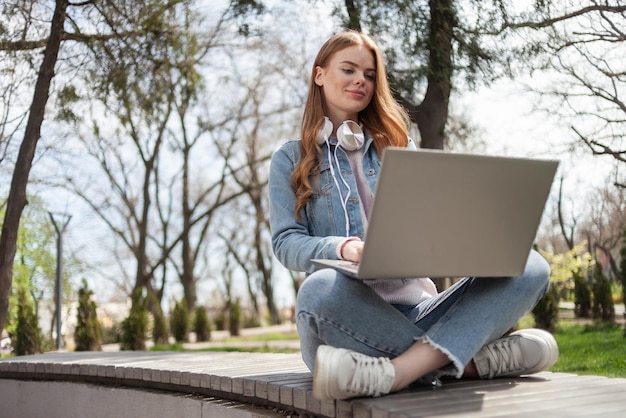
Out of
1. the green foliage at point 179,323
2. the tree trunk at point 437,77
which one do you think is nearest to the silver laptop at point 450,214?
the tree trunk at point 437,77

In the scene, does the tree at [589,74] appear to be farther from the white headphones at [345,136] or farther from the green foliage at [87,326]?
the green foliage at [87,326]

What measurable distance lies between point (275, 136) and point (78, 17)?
41.4 feet

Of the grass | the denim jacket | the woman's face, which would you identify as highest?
the woman's face

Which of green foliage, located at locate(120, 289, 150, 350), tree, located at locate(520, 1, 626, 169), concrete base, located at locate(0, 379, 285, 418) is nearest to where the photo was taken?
concrete base, located at locate(0, 379, 285, 418)

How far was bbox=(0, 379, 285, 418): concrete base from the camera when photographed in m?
3.02

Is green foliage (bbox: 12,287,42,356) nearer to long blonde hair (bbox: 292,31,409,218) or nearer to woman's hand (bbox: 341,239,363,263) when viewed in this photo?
long blonde hair (bbox: 292,31,409,218)

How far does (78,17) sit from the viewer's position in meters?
7.45

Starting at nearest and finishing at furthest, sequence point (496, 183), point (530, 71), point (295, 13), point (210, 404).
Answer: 1. point (496, 183)
2. point (210, 404)
3. point (530, 71)
4. point (295, 13)

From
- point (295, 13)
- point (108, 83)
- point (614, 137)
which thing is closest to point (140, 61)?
point (108, 83)

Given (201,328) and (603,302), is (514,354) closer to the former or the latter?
(603,302)

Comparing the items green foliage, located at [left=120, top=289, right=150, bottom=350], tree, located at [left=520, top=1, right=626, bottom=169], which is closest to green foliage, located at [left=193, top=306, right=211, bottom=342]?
green foliage, located at [left=120, top=289, right=150, bottom=350]

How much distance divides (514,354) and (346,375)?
2.30 ft

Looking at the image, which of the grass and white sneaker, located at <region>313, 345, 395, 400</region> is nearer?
white sneaker, located at <region>313, 345, 395, 400</region>

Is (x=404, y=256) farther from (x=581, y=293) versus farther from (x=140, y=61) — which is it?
(x=581, y=293)
